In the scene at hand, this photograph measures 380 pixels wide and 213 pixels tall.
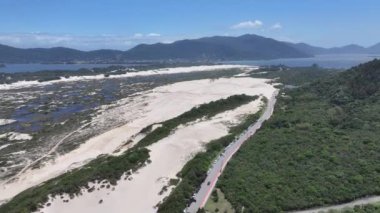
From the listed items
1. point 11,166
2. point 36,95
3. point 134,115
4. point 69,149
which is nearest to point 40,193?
point 11,166

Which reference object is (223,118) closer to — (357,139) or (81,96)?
(357,139)

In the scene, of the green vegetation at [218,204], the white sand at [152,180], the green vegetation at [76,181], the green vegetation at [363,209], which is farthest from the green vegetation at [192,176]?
the green vegetation at [363,209]

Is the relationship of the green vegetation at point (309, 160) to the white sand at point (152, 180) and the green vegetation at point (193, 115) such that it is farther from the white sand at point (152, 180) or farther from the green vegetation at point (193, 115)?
the green vegetation at point (193, 115)

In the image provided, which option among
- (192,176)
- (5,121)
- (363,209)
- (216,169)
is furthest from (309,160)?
(5,121)

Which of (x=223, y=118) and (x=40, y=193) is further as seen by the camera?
(x=223, y=118)

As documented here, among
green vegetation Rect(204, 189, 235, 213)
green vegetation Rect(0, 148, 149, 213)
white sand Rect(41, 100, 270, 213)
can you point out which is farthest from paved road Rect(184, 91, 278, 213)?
green vegetation Rect(0, 148, 149, 213)

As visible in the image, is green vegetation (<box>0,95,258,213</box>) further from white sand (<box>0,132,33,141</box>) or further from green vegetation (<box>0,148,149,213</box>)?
white sand (<box>0,132,33,141</box>)
